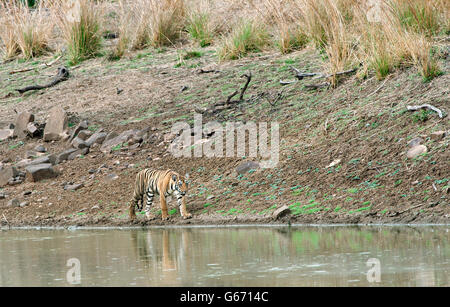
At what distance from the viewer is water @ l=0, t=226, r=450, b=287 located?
5.22 metres

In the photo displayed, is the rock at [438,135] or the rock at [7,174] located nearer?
the rock at [438,135]

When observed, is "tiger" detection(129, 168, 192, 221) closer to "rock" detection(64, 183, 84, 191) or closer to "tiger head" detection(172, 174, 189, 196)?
"tiger head" detection(172, 174, 189, 196)

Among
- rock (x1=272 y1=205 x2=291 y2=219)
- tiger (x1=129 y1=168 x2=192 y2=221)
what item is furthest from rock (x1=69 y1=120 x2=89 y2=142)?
rock (x1=272 y1=205 x2=291 y2=219)

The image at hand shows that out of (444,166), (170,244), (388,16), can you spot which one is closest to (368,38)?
(388,16)

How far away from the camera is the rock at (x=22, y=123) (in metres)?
12.4

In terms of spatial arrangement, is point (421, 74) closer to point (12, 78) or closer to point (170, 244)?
point (170, 244)

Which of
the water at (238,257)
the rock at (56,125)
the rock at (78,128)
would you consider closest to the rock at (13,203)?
the water at (238,257)

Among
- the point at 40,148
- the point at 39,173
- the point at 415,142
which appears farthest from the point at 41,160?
the point at 415,142

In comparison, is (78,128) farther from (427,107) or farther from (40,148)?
(427,107)

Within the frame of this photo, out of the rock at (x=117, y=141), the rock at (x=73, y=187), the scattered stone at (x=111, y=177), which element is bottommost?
the rock at (x=73, y=187)

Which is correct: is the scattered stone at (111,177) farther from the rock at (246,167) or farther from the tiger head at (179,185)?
the tiger head at (179,185)

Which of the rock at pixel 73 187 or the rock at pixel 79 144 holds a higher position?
the rock at pixel 79 144

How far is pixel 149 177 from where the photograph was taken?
877 cm

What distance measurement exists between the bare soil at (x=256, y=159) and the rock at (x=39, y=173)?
8cm
